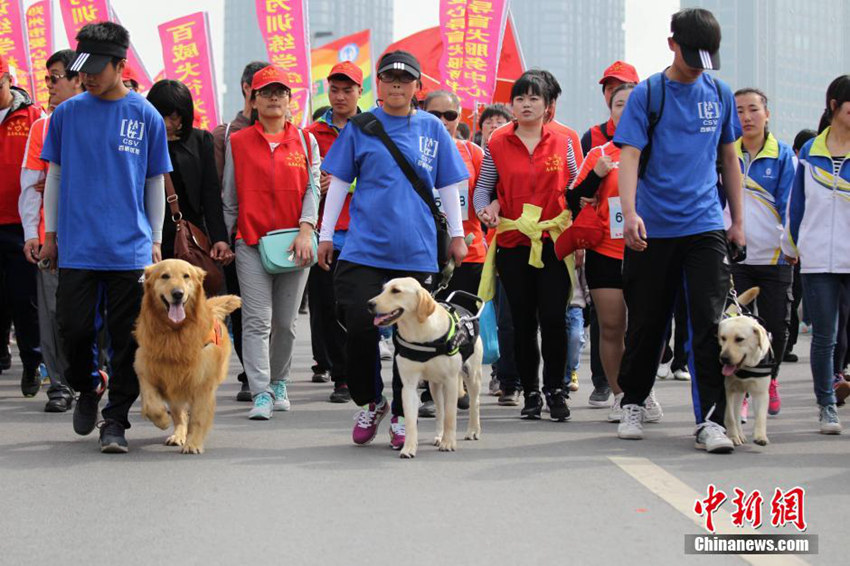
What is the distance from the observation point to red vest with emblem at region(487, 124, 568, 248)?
360 inches

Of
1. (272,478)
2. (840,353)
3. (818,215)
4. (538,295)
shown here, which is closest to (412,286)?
(272,478)

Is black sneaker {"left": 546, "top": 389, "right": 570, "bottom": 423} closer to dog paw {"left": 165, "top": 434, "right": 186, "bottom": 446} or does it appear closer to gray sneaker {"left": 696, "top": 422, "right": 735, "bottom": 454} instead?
gray sneaker {"left": 696, "top": 422, "right": 735, "bottom": 454}

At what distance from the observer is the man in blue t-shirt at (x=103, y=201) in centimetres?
744

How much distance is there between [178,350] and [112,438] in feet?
2.02

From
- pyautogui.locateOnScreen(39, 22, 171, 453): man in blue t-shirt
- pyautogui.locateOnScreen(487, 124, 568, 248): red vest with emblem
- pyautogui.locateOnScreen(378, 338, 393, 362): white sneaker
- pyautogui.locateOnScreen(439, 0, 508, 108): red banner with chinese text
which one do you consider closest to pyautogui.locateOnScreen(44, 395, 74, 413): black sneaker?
pyautogui.locateOnScreen(39, 22, 171, 453): man in blue t-shirt

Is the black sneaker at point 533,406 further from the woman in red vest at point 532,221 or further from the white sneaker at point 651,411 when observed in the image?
the white sneaker at point 651,411

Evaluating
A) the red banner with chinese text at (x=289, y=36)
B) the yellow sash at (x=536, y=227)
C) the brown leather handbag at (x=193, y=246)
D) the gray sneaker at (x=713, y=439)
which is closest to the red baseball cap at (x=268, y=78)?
the brown leather handbag at (x=193, y=246)

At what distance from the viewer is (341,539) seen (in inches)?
207

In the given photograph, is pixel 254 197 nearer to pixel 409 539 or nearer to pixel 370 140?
pixel 370 140

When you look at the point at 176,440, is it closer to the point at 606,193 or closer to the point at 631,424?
the point at 631,424

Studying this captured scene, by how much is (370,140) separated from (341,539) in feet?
9.92

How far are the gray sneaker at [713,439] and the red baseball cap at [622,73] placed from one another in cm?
337

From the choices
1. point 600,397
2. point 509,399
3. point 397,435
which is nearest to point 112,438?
point 397,435

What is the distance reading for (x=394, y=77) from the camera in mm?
7660
